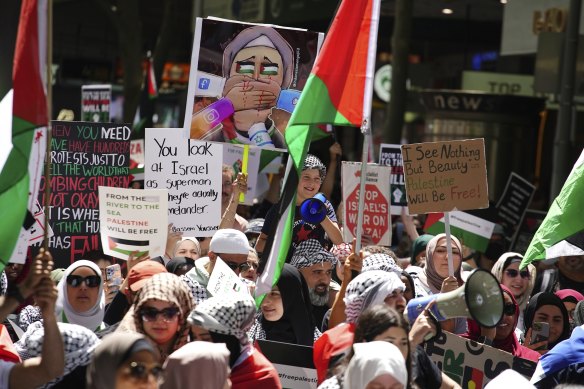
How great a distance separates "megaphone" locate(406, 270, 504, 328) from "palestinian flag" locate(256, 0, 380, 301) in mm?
1125

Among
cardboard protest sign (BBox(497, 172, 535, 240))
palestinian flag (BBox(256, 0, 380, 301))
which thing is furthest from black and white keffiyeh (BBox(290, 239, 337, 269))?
cardboard protest sign (BBox(497, 172, 535, 240))

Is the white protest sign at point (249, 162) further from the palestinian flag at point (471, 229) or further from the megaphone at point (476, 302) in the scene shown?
the megaphone at point (476, 302)

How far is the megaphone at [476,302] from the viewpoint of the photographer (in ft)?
17.5

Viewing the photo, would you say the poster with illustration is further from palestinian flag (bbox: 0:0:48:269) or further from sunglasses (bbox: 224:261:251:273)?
palestinian flag (bbox: 0:0:48:269)

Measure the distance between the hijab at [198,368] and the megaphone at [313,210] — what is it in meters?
3.86

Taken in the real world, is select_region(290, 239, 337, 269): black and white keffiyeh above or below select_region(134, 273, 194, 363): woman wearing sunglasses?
above

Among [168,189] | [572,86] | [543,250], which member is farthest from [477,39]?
[543,250]

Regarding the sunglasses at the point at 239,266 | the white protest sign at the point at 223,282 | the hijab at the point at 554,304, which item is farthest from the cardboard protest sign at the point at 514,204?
the white protest sign at the point at 223,282

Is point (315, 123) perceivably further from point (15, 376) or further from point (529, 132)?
point (529, 132)

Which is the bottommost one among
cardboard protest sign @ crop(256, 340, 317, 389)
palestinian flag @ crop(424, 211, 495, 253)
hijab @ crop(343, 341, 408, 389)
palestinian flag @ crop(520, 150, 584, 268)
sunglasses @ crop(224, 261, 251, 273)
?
cardboard protest sign @ crop(256, 340, 317, 389)

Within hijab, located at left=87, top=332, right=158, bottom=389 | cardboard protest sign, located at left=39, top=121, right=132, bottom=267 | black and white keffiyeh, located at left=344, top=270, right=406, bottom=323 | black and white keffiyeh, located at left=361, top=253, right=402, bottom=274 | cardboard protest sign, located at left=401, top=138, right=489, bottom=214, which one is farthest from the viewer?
cardboard protest sign, located at left=39, top=121, right=132, bottom=267

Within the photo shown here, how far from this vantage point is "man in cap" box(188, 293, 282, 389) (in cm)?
520

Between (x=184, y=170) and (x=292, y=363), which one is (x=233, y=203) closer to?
(x=184, y=170)

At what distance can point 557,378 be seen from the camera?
5719 mm
